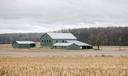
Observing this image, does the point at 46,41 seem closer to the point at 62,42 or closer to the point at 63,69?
the point at 62,42

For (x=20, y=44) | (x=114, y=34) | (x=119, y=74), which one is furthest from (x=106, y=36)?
(x=119, y=74)

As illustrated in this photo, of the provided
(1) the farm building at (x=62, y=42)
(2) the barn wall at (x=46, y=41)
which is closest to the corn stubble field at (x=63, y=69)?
(1) the farm building at (x=62, y=42)

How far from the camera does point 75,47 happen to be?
10075cm

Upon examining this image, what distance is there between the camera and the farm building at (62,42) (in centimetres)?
10112

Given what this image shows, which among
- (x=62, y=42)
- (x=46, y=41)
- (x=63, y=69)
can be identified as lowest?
(x=62, y=42)

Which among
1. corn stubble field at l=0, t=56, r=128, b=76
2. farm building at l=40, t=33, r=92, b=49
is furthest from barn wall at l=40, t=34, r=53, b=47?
corn stubble field at l=0, t=56, r=128, b=76

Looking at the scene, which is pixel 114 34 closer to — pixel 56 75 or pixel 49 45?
pixel 49 45

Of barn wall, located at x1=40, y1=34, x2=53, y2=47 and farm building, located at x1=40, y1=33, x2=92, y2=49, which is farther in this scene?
barn wall, located at x1=40, y1=34, x2=53, y2=47

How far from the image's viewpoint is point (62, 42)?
4348 inches

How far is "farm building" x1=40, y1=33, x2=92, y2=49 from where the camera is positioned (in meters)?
101

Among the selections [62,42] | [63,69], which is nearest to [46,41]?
[62,42]

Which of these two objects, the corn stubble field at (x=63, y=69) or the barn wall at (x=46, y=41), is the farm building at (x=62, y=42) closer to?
the barn wall at (x=46, y=41)

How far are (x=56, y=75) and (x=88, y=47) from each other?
8931cm

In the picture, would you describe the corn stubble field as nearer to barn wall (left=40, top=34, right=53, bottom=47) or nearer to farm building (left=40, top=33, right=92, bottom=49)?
farm building (left=40, top=33, right=92, bottom=49)
